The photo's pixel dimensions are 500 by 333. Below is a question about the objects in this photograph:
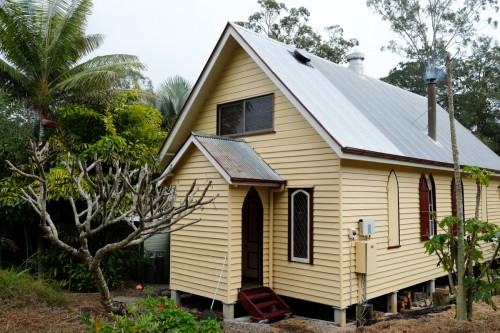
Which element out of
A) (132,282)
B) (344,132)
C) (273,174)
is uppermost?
(344,132)

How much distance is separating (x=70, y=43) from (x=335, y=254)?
1126 centimetres

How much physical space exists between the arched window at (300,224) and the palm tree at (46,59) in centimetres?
770

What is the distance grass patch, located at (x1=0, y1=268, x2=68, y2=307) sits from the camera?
940cm

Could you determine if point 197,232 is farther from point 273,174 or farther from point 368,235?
point 368,235

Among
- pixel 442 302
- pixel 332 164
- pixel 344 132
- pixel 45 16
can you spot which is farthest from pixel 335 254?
pixel 45 16

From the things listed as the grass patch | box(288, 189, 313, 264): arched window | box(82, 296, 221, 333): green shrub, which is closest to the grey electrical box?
box(288, 189, 313, 264): arched window

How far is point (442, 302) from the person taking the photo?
37.6ft

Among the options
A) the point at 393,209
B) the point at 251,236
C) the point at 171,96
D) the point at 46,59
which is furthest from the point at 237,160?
the point at 171,96

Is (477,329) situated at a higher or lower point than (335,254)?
lower

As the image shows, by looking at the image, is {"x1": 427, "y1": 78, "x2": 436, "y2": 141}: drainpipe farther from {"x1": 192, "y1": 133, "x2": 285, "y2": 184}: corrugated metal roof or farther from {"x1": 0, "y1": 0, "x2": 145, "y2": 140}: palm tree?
{"x1": 0, "y1": 0, "x2": 145, "y2": 140}: palm tree

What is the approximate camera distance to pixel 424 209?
1305cm

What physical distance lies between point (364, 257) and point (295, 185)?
2316 mm

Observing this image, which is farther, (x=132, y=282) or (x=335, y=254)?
(x=132, y=282)

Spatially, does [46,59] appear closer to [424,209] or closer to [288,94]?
[288,94]
